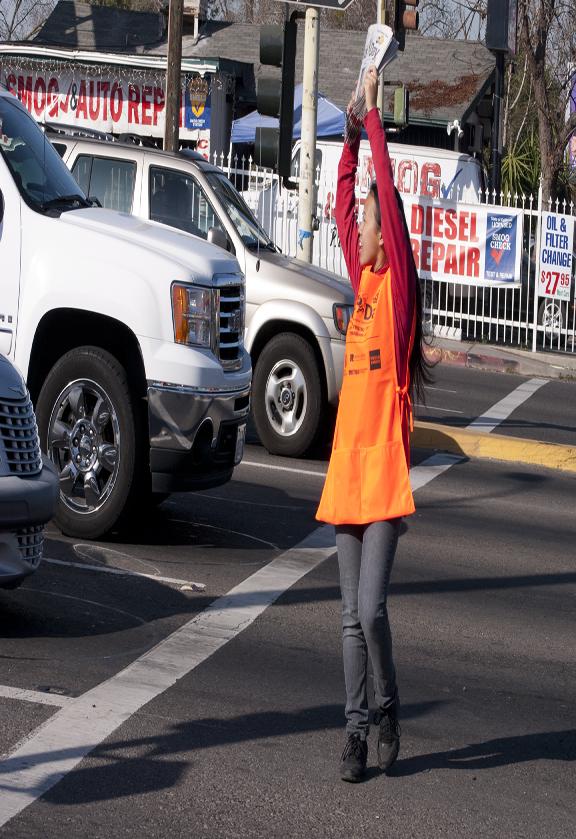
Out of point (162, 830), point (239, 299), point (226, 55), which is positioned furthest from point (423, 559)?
point (226, 55)

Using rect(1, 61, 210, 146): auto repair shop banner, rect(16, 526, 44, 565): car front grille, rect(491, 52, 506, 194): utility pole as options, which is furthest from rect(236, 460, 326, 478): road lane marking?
rect(1, 61, 210, 146): auto repair shop banner

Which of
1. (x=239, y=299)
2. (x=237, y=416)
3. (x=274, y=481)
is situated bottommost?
(x=274, y=481)

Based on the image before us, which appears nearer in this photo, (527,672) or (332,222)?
(527,672)

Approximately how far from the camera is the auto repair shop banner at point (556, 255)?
65.4 feet

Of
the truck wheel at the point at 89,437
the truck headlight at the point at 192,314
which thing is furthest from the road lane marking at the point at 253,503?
the truck headlight at the point at 192,314

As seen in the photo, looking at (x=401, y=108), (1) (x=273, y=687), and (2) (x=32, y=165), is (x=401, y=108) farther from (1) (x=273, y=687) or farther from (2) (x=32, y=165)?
(1) (x=273, y=687)

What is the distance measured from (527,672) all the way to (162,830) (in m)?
2.44

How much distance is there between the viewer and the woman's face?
5059mm

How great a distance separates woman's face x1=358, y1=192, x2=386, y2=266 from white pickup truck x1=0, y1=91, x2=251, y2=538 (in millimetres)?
2947

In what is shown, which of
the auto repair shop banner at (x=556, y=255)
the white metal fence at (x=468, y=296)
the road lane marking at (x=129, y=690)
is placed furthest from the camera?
the white metal fence at (x=468, y=296)

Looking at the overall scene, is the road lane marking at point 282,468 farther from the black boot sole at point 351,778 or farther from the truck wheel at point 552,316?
the truck wheel at point 552,316

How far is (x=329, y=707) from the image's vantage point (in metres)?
5.66

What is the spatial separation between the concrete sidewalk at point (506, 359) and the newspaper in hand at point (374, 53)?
14276 mm

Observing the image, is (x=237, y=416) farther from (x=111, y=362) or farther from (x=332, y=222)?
(x=332, y=222)
